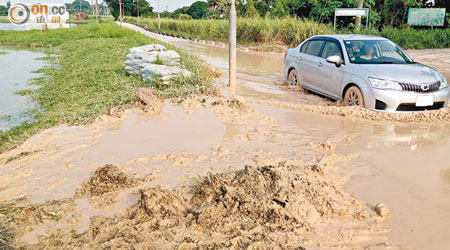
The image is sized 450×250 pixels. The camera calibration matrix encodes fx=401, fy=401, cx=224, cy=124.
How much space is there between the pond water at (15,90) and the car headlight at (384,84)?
Answer: 684 cm

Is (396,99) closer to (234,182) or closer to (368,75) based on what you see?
(368,75)

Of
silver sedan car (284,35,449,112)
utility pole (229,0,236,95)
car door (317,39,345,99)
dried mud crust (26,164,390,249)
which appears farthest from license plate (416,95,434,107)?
utility pole (229,0,236,95)

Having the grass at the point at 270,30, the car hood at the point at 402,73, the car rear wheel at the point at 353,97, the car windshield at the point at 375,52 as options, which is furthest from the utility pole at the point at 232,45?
the grass at the point at 270,30

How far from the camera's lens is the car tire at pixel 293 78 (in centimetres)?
998

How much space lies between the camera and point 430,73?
736cm

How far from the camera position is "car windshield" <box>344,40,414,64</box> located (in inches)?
311

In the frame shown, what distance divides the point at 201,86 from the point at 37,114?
361 centimetres

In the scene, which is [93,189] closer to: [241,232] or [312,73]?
[241,232]

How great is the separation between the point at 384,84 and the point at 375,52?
4.54 feet

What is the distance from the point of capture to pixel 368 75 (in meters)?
7.24

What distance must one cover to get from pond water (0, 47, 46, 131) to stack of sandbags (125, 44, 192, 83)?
2795 mm

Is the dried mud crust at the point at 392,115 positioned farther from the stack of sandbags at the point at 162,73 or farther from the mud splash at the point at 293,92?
the stack of sandbags at the point at 162,73

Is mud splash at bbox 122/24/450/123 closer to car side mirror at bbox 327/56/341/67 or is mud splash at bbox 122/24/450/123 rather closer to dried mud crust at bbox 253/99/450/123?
dried mud crust at bbox 253/99/450/123

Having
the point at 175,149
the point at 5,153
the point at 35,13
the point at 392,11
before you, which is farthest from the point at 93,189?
the point at 35,13
